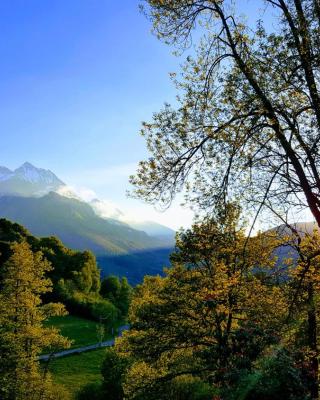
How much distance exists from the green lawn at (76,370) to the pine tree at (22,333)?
1761 centimetres

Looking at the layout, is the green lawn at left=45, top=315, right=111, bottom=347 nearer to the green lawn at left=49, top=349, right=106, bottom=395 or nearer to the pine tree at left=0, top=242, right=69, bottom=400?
the green lawn at left=49, top=349, right=106, bottom=395

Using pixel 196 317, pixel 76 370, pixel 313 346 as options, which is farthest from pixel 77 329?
pixel 313 346

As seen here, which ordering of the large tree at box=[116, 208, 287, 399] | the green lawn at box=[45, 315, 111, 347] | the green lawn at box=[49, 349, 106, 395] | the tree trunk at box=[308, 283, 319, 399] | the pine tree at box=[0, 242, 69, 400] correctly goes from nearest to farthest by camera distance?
the tree trunk at box=[308, 283, 319, 399], the large tree at box=[116, 208, 287, 399], the pine tree at box=[0, 242, 69, 400], the green lawn at box=[49, 349, 106, 395], the green lawn at box=[45, 315, 111, 347]

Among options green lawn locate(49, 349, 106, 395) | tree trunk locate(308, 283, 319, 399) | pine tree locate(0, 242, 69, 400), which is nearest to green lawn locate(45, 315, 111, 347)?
green lawn locate(49, 349, 106, 395)

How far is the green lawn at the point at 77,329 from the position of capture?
7194 cm

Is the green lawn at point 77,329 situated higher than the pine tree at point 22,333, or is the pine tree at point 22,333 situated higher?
the pine tree at point 22,333

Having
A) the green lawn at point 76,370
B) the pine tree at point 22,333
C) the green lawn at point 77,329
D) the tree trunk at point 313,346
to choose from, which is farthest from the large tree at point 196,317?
the green lawn at point 77,329

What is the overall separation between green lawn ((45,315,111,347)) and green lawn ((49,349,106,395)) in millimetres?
6840

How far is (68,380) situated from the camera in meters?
50.1

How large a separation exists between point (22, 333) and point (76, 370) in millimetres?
28790

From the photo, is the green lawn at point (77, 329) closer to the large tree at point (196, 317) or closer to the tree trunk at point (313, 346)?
the large tree at point (196, 317)

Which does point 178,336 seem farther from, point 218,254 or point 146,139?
Result: point 146,139

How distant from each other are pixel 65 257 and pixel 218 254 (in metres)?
82.2

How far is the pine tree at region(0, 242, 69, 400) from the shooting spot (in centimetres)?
2807
